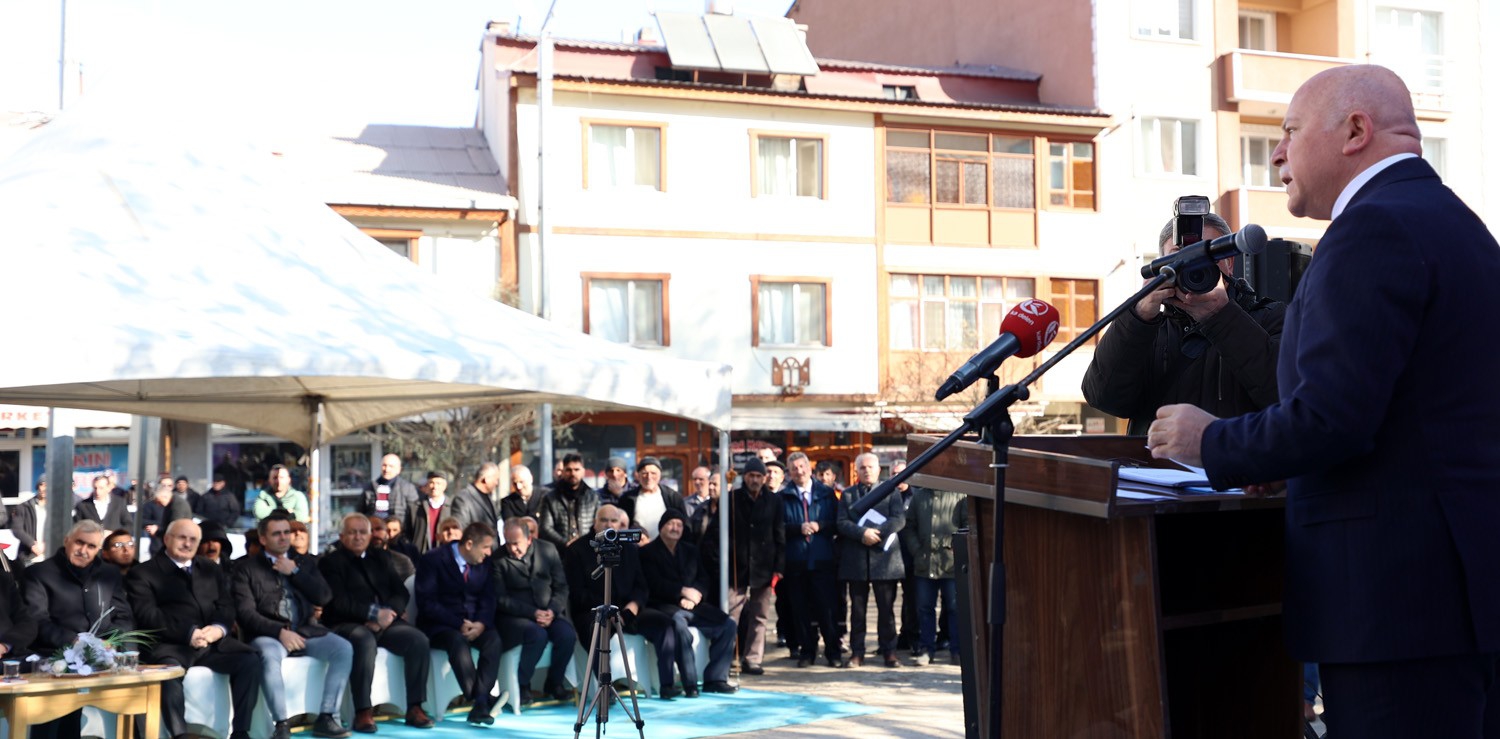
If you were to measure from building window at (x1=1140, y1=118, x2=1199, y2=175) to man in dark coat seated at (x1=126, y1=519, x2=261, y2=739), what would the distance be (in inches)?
951

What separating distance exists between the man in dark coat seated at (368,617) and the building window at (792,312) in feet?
56.0

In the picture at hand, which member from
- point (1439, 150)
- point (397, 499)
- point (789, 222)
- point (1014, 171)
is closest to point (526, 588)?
point (397, 499)

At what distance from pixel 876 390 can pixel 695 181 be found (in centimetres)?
518

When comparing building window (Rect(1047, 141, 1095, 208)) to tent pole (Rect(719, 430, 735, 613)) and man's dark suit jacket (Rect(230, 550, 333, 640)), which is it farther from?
A: man's dark suit jacket (Rect(230, 550, 333, 640))

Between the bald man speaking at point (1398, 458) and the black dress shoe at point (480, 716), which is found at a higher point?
the bald man speaking at point (1398, 458)

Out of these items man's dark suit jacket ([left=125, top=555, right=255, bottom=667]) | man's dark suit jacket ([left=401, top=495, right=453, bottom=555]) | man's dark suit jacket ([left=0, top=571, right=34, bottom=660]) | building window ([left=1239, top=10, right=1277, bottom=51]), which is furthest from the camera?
building window ([left=1239, top=10, right=1277, bottom=51])

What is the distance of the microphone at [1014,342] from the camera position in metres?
3.03

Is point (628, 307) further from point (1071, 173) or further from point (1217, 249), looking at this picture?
point (1217, 249)

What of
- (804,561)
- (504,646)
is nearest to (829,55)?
(804,561)

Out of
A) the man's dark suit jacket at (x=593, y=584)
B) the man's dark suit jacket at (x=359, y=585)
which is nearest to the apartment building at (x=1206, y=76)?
the man's dark suit jacket at (x=593, y=584)

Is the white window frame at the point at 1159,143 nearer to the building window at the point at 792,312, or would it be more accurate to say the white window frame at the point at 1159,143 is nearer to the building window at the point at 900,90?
the building window at the point at 900,90

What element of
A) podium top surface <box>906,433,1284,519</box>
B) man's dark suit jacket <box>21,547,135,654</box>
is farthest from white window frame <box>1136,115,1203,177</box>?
podium top surface <box>906,433,1284,519</box>

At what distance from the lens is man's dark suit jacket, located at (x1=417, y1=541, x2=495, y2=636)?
10430mm

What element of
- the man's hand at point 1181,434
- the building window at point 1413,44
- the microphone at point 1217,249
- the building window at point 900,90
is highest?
the building window at point 1413,44
